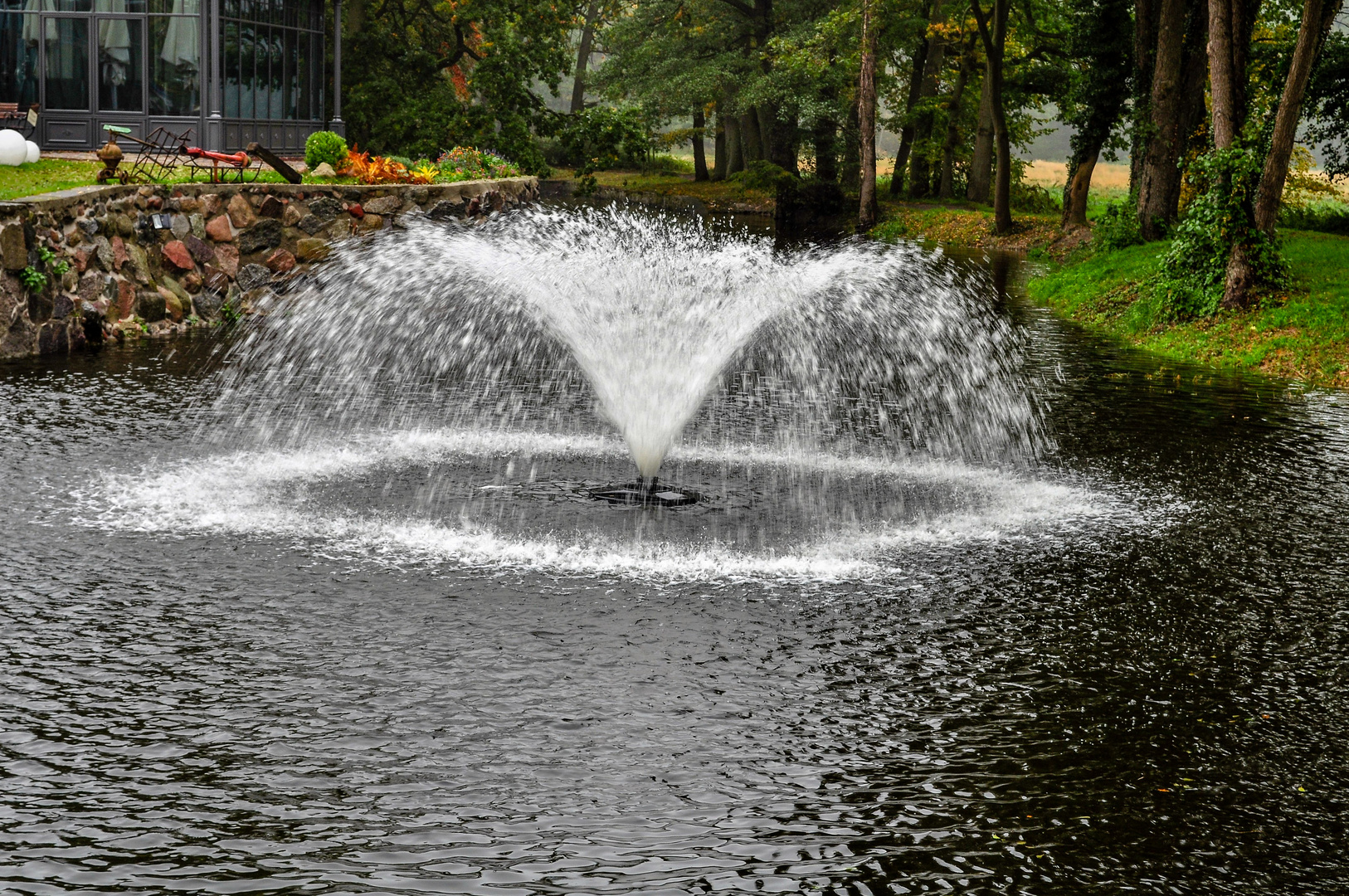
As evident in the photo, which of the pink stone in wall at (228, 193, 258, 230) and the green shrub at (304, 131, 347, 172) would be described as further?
the green shrub at (304, 131, 347, 172)

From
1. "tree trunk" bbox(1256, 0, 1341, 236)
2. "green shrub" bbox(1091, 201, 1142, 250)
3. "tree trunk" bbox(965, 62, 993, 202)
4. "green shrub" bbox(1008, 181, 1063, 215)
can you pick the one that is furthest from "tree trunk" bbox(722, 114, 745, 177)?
"tree trunk" bbox(1256, 0, 1341, 236)

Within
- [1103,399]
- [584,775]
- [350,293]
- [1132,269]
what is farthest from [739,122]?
[584,775]

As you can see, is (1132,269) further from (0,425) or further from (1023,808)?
(1023,808)

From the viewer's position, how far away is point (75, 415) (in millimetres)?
12719

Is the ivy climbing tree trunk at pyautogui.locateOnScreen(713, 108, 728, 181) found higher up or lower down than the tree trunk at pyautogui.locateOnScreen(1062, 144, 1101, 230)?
higher up

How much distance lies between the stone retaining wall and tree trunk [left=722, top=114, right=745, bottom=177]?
42.2 m

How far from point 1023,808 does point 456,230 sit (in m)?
20.2

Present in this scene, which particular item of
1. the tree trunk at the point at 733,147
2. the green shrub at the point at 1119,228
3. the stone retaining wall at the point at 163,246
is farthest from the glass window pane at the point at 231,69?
the tree trunk at the point at 733,147

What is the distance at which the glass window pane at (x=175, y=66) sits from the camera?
30062mm

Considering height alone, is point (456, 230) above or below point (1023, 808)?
above

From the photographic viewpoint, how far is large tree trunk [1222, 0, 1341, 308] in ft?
68.0

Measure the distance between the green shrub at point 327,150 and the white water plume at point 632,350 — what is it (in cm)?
215

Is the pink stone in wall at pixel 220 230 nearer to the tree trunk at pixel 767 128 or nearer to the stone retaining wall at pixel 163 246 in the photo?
the stone retaining wall at pixel 163 246

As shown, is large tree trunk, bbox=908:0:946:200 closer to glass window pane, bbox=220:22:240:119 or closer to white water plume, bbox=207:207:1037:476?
white water plume, bbox=207:207:1037:476
